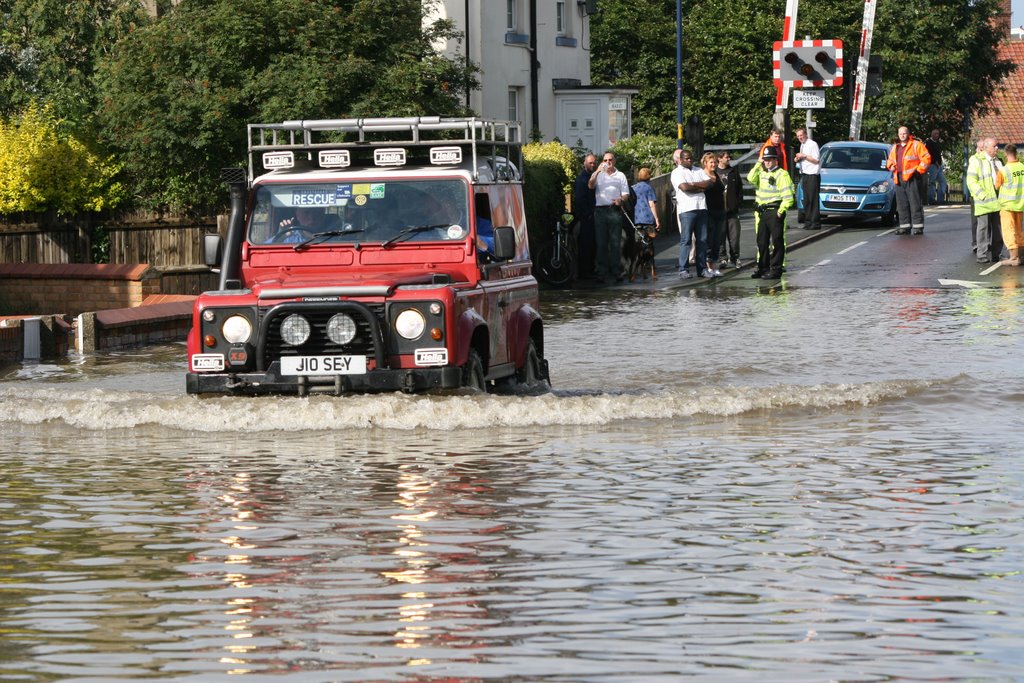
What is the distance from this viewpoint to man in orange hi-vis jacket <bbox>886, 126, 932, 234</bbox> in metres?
33.6

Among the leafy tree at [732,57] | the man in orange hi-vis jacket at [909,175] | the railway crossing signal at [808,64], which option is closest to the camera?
the man in orange hi-vis jacket at [909,175]

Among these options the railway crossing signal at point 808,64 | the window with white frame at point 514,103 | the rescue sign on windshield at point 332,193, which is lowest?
the rescue sign on windshield at point 332,193

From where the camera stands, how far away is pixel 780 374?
16594mm

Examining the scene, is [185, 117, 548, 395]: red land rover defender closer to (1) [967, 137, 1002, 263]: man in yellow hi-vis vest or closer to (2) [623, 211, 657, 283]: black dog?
(2) [623, 211, 657, 283]: black dog

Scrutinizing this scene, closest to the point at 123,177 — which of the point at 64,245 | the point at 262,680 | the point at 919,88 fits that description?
the point at 64,245

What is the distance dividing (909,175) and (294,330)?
76.0ft

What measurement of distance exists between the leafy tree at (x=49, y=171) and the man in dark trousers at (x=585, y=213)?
668 cm

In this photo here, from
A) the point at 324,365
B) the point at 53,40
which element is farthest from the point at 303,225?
the point at 53,40

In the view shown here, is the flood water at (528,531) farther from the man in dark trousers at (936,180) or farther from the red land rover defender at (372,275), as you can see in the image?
the man in dark trousers at (936,180)

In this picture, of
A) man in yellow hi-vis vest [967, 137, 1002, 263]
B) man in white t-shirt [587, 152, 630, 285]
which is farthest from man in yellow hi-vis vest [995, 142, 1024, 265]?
man in white t-shirt [587, 152, 630, 285]

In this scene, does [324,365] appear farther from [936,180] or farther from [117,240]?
[936,180]

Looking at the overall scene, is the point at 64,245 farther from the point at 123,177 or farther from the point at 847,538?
the point at 847,538

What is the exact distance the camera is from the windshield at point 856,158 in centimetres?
3875

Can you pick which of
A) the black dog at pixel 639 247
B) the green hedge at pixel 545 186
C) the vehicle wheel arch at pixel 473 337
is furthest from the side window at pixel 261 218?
the black dog at pixel 639 247
